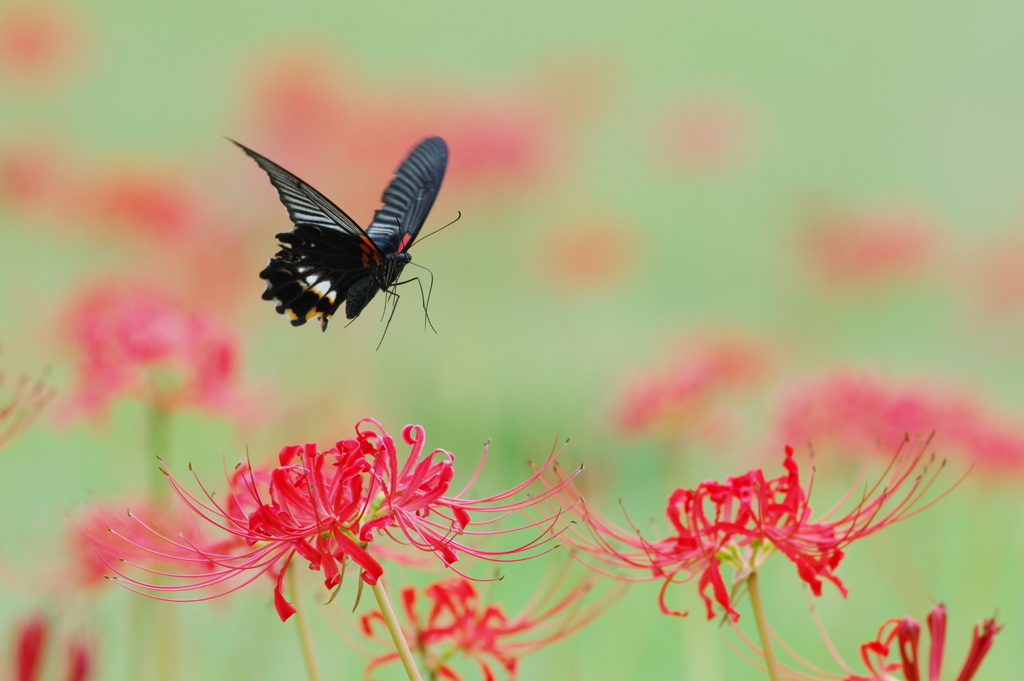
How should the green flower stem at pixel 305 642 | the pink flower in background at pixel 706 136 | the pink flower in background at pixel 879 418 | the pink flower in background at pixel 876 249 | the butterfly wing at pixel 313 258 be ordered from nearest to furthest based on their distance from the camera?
the green flower stem at pixel 305 642 < the butterfly wing at pixel 313 258 < the pink flower in background at pixel 879 418 < the pink flower in background at pixel 876 249 < the pink flower in background at pixel 706 136

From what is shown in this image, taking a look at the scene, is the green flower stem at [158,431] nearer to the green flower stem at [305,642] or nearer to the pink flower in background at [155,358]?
the pink flower in background at [155,358]

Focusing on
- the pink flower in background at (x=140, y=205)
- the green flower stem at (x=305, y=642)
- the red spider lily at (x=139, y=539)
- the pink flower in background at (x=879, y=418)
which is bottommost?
the green flower stem at (x=305, y=642)

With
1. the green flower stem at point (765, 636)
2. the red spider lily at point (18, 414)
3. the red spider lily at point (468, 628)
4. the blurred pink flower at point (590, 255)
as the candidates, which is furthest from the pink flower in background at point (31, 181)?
the green flower stem at point (765, 636)

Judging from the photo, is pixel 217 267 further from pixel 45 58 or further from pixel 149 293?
pixel 45 58

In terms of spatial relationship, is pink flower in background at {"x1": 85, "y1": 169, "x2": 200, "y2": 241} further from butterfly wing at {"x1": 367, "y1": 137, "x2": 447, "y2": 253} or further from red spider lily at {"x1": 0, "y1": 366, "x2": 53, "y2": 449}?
red spider lily at {"x1": 0, "y1": 366, "x2": 53, "y2": 449}

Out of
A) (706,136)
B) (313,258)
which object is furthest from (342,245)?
(706,136)

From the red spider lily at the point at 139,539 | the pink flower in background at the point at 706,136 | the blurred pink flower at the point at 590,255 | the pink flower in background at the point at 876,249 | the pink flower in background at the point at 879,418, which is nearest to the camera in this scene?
the red spider lily at the point at 139,539

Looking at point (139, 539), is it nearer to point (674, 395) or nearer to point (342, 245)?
point (342, 245)
